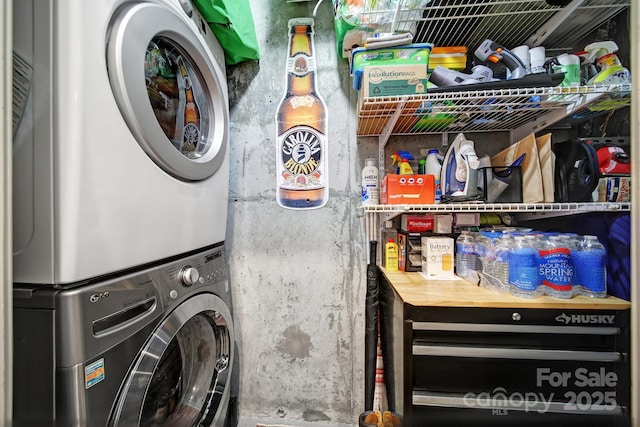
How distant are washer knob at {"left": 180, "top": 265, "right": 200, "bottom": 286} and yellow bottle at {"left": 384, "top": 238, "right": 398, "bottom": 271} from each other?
Result: 95cm

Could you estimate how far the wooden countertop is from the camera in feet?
2.87

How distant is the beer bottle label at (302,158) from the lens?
148 cm

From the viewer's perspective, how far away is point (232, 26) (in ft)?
3.87

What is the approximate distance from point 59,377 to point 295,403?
128 centimetres

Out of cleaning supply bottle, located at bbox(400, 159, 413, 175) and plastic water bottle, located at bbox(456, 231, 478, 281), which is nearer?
plastic water bottle, located at bbox(456, 231, 478, 281)

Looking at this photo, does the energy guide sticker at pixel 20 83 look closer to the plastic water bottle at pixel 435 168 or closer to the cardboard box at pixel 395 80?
the cardboard box at pixel 395 80

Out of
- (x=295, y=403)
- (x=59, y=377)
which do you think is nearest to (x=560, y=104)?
(x=59, y=377)

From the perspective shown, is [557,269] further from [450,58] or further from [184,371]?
[184,371]

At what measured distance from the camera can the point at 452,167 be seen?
1.17m

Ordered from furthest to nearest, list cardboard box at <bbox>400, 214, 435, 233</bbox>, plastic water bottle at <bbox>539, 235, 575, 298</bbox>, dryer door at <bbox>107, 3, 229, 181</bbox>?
cardboard box at <bbox>400, 214, 435, 233</bbox>
plastic water bottle at <bbox>539, 235, 575, 298</bbox>
dryer door at <bbox>107, 3, 229, 181</bbox>

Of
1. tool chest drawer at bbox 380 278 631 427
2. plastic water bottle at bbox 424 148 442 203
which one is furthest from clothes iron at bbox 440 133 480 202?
tool chest drawer at bbox 380 278 631 427

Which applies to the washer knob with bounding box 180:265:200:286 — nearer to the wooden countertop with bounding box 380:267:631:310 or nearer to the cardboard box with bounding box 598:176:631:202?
the wooden countertop with bounding box 380:267:631:310

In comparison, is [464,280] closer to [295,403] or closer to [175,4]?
[295,403]

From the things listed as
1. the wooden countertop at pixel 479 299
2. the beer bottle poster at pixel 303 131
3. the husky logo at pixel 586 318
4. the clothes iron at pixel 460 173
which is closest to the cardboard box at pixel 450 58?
the clothes iron at pixel 460 173
